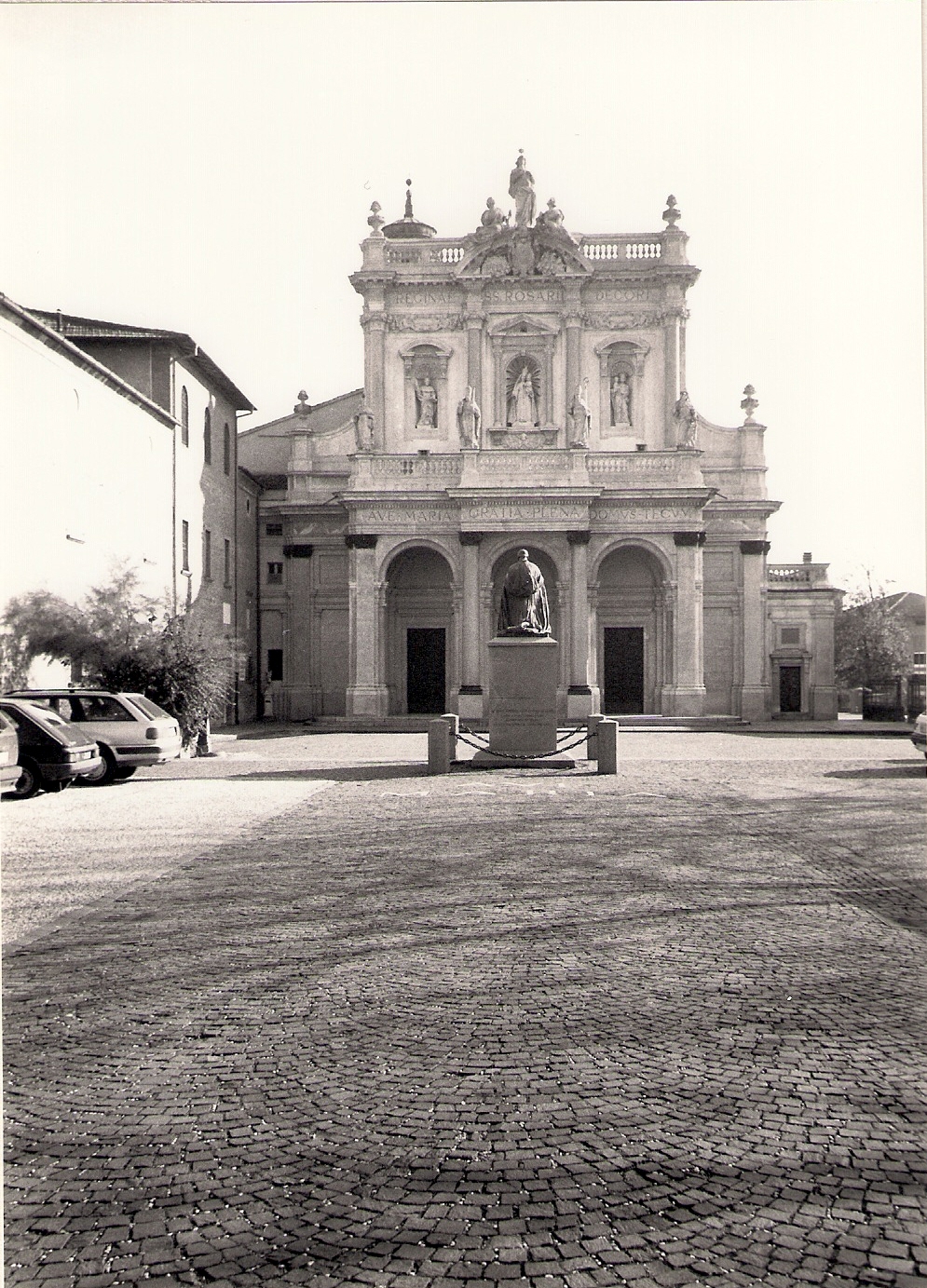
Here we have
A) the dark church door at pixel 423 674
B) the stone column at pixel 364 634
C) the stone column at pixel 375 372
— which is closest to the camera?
the stone column at pixel 364 634

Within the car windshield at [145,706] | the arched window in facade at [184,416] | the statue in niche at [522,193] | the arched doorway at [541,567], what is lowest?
the car windshield at [145,706]

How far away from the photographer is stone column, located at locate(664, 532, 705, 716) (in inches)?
1439

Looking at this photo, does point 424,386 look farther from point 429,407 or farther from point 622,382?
point 622,382

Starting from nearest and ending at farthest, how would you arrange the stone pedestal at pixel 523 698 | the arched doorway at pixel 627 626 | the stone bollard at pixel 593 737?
the stone pedestal at pixel 523 698, the stone bollard at pixel 593 737, the arched doorway at pixel 627 626

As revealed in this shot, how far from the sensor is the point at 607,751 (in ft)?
63.0

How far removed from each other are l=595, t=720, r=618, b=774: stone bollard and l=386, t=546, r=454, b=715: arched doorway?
67.5 feet

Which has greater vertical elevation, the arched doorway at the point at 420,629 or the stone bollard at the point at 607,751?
the arched doorway at the point at 420,629

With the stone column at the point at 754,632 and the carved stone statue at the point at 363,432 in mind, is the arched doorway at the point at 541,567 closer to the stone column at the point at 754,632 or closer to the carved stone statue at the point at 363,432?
the carved stone statue at the point at 363,432

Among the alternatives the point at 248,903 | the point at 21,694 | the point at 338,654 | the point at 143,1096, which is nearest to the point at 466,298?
the point at 338,654

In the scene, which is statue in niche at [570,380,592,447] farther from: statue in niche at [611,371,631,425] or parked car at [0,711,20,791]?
parked car at [0,711,20,791]

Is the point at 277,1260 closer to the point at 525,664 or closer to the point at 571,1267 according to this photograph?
the point at 571,1267

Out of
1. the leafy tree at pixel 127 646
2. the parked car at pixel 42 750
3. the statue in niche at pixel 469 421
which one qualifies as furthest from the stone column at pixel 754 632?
the parked car at pixel 42 750

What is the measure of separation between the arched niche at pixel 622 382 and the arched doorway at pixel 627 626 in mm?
4203

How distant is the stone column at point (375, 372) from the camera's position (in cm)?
3931
